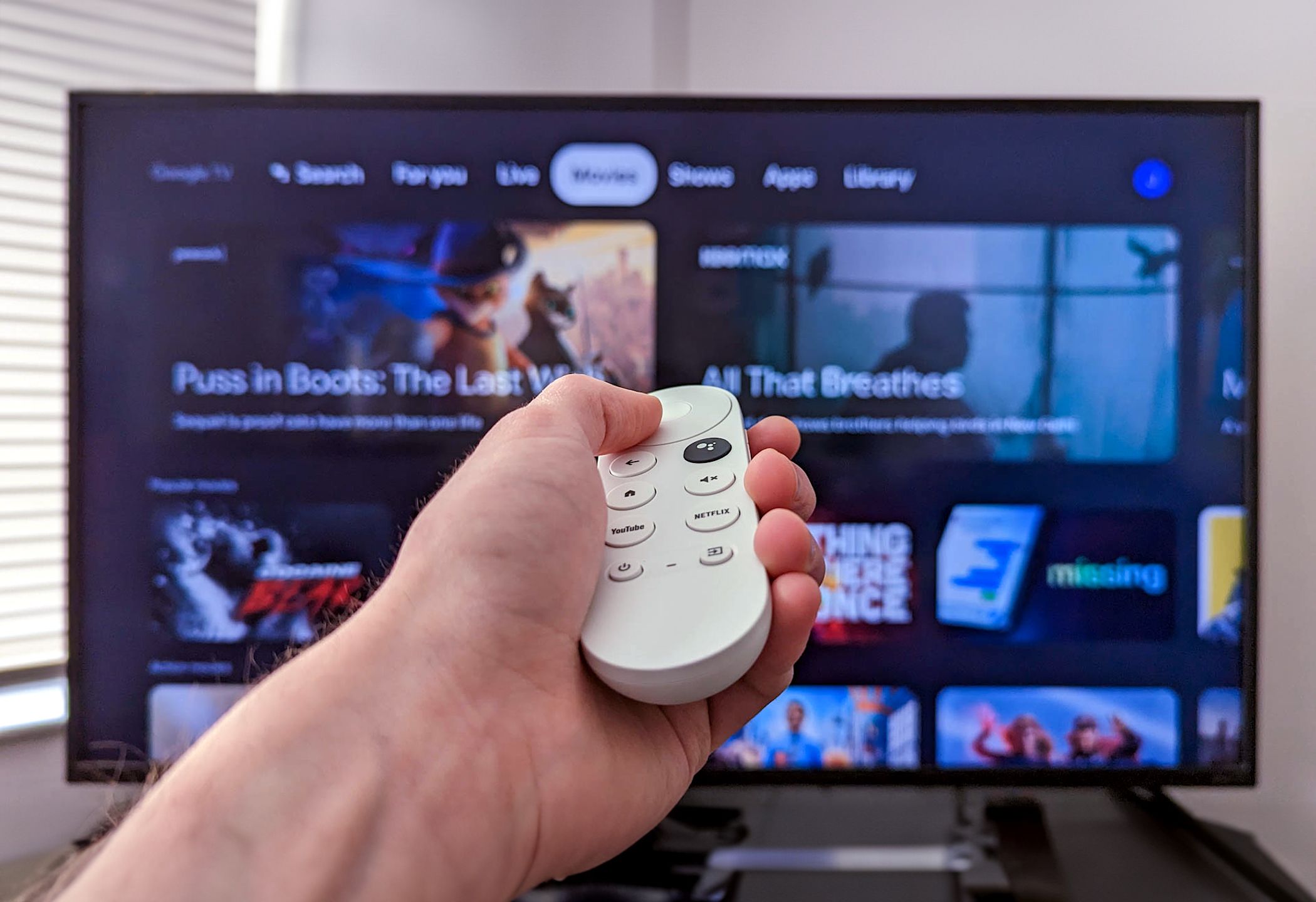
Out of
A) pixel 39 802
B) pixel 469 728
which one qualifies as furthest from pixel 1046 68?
pixel 39 802

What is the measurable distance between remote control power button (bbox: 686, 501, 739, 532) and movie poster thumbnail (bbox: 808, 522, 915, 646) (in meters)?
0.39

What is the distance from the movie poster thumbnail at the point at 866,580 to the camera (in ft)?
3.06

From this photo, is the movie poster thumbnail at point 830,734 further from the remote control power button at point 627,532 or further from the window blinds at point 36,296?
the window blinds at point 36,296

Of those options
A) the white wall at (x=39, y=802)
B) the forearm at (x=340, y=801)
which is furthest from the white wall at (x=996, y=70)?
the forearm at (x=340, y=801)

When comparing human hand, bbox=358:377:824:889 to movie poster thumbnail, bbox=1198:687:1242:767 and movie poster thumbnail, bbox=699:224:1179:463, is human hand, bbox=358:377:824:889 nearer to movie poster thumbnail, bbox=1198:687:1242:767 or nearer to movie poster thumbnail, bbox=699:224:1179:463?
movie poster thumbnail, bbox=699:224:1179:463

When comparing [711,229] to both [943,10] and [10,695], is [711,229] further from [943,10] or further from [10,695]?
[10,695]

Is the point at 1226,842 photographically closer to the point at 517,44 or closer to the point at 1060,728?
the point at 1060,728

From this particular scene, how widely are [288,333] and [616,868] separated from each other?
744mm

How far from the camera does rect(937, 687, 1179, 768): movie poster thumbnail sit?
0.93m

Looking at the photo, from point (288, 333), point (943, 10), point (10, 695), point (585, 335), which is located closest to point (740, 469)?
point (585, 335)

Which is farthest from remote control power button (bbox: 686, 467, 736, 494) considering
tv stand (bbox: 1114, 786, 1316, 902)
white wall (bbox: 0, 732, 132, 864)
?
white wall (bbox: 0, 732, 132, 864)

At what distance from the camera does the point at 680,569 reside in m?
0.53

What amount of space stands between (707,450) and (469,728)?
0.27 m

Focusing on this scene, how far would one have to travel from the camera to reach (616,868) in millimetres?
972
